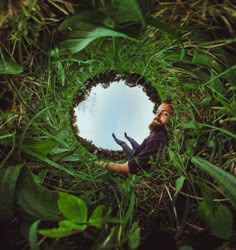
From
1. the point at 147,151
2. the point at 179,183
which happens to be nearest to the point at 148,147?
the point at 147,151

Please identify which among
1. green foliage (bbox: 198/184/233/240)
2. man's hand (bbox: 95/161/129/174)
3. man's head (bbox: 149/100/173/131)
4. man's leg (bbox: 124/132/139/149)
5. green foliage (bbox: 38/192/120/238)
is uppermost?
man's head (bbox: 149/100/173/131)

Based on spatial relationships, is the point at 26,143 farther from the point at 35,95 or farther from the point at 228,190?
the point at 228,190

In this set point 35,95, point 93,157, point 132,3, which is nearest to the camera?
point 132,3

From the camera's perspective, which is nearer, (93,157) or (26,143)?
(26,143)

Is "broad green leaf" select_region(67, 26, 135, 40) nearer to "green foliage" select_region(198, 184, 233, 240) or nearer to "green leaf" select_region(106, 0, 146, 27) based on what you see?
"green leaf" select_region(106, 0, 146, 27)

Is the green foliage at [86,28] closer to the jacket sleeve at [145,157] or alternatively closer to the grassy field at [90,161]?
the grassy field at [90,161]

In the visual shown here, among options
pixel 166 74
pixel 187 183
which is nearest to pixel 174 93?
pixel 166 74

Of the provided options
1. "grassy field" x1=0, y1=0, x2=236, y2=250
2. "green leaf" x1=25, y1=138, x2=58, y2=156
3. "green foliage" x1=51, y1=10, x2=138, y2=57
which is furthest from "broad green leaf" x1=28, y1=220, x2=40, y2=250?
"green foliage" x1=51, y1=10, x2=138, y2=57
